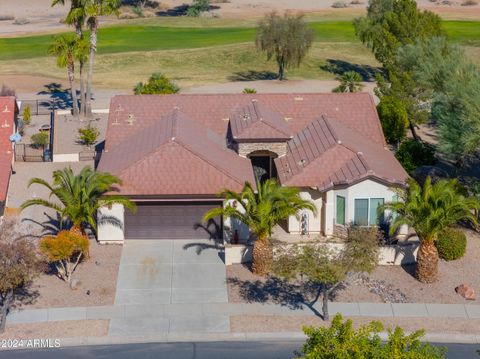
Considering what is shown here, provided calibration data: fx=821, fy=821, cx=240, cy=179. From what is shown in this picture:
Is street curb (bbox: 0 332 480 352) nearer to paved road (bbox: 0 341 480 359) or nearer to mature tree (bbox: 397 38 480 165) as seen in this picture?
paved road (bbox: 0 341 480 359)

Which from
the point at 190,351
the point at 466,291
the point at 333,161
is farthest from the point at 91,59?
the point at 466,291

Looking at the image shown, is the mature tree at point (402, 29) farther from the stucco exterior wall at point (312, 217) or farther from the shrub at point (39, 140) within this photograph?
the stucco exterior wall at point (312, 217)

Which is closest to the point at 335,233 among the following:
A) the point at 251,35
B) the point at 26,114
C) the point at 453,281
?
the point at 453,281

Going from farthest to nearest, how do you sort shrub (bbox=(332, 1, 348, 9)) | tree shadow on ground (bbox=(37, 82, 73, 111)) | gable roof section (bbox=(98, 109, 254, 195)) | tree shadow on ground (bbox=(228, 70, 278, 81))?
shrub (bbox=(332, 1, 348, 9)) → tree shadow on ground (bbox=(228, 70, 278, 81)) → tree shadow on ground (bbox=(37, 82, 73, 111)) → gable roof section (bbox=(98, 109, 254, 195))

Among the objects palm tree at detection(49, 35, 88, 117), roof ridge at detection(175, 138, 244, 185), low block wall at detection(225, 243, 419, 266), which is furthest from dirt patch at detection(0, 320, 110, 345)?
palm tree at detection(49, 35, 88, 117)

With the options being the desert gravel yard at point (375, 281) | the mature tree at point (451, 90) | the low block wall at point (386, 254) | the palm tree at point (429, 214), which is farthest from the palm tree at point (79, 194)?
the mature tree at point (451, 90)

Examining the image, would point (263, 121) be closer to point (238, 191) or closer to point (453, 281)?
point (238, 191)
